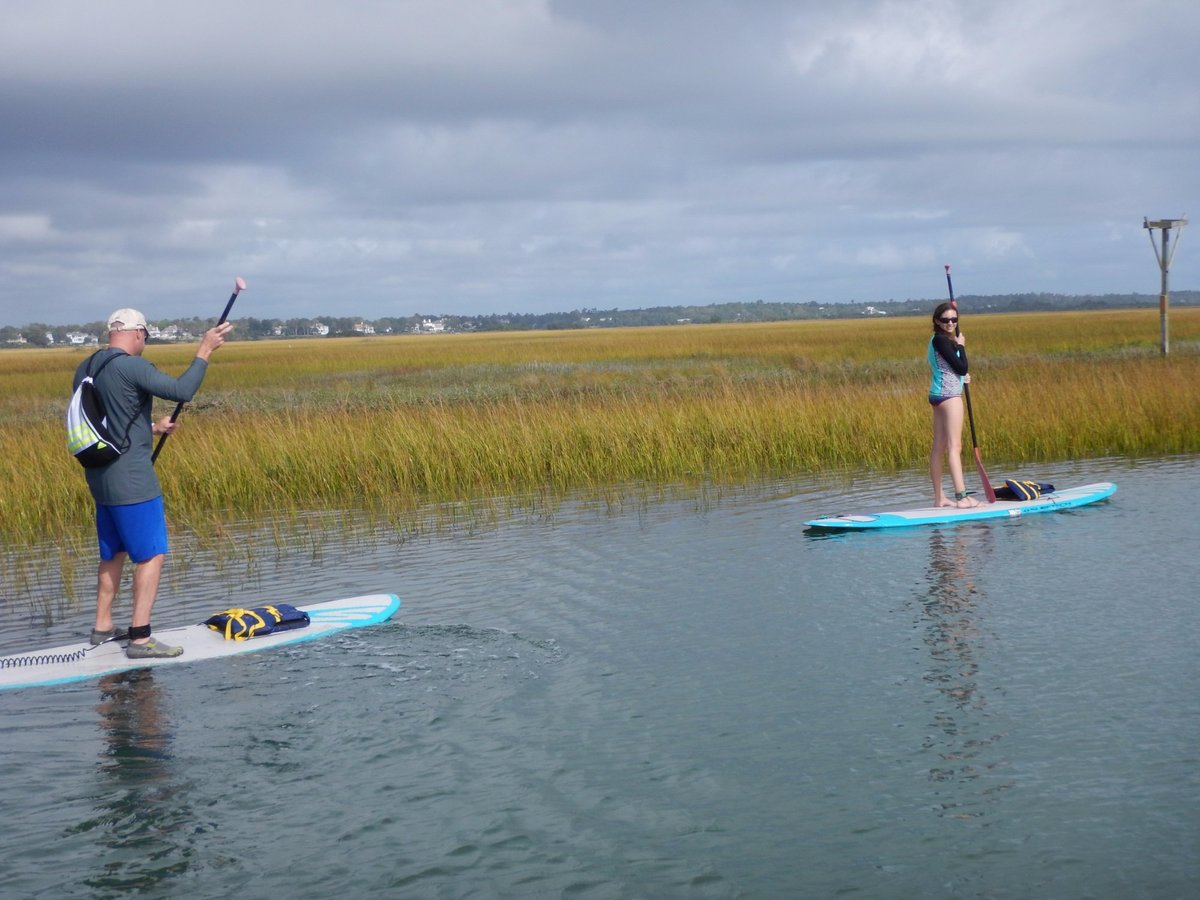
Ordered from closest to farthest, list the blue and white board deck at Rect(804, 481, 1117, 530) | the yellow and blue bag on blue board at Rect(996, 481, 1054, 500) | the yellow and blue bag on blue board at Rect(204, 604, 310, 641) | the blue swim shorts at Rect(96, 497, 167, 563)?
the blue swim shorts at Rect(96, 497, 167, 563), the yellow and blue bag on blue board at Rect(204, 604, 310, 641), the blue and white board deck at Rect(804, 481, 1117, 530), the yellow and blue bag on blue board at Rect(996, 481, 1054, 500)

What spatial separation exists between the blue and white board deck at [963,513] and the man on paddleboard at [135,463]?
20.3 ft

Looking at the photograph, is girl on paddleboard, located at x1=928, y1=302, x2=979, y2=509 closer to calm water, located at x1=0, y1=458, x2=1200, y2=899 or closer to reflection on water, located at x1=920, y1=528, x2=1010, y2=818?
reflection on water, located at x1=920, y1=528, x2=1010, y2=818

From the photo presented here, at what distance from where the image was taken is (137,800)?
18.7 feet

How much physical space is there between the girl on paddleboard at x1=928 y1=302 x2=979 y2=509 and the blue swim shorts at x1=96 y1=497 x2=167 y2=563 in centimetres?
740

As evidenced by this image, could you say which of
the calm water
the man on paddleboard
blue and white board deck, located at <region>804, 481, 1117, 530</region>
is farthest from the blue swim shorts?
blue and white board deck, located at <region>804, 481, 1117, 530</region>

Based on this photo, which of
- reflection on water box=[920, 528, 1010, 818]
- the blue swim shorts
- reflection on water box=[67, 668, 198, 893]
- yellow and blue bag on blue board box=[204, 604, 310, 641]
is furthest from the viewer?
yellow and blue bag on blue board box=[204, 604, 310, 641]

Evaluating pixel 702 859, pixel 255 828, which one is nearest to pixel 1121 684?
pixel 702 859

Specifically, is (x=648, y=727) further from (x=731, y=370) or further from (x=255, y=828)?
(x=731, y=370)

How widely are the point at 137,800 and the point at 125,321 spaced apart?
10.9ft

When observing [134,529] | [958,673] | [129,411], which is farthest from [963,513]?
[129,411]

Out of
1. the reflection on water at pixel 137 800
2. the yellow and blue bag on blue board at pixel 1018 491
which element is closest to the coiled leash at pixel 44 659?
the reflection on water at pixel 137 800

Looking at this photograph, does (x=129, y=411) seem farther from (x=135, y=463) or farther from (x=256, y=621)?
(x=256, y=621)

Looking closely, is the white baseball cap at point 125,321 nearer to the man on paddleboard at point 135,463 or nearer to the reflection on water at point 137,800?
the man on paddleboard at point 135,463

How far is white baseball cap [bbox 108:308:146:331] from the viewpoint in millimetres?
7715
